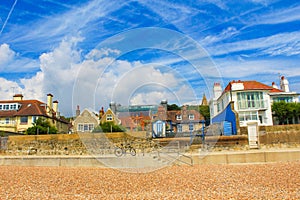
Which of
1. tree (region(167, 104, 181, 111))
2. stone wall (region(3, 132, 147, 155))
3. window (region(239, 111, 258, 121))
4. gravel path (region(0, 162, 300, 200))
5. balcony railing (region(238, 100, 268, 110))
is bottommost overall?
gravel path (region(0, 162, 300, 200))

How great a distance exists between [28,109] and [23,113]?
0.82m

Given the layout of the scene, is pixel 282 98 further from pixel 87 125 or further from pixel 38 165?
pixel 38 165

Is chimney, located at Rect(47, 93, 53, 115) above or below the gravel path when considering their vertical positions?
above

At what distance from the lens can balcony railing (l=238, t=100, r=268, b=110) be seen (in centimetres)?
2698

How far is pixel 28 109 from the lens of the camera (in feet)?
102

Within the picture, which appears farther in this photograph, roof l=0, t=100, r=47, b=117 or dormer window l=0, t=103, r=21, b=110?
dormer window l=0, t=103, r=21, b=110

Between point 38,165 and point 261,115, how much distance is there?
22293 millimetres

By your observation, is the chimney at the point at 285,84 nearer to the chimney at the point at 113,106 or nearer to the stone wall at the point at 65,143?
the stone wall at the point at 65,143

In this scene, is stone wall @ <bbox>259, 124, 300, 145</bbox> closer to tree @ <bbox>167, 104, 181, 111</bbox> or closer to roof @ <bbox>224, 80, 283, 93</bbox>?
tree @ <bbox>167, 104, 181, 111</bbox>

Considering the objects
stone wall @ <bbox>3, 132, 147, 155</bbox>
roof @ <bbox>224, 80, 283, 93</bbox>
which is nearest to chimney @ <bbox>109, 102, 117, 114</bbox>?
stone wall @ <bbox>3, 132, 147, 155</bbox>

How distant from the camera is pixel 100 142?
16.0 metres

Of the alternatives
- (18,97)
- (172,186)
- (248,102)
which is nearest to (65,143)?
(172,186)

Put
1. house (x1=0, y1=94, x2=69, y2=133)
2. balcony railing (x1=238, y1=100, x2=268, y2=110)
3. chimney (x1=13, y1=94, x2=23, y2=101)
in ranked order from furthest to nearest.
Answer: chimney (x1=13, y1=94, x2=23, y2=101) < house (x1=0, y1=94, x2=69, y2=133) < balcony railing (x1=238, y1=100, x2=268, y2=110)

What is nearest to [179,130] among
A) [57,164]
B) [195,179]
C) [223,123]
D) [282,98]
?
[223,123]
